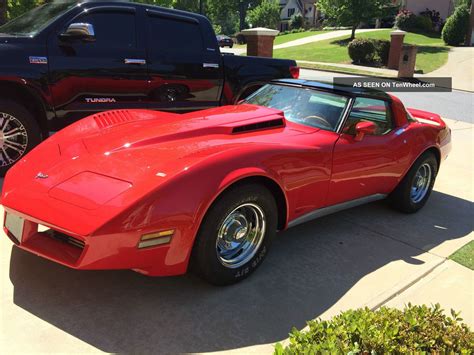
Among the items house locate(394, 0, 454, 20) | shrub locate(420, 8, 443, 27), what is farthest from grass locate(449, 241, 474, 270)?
house locate(394, 0, 454, 20)

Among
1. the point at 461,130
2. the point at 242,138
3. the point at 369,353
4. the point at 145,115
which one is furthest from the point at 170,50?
the point at 461,130

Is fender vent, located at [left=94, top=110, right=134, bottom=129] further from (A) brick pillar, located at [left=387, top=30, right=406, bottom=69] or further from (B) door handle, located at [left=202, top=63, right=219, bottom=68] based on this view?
(A) brick pillar, located at [left=387, top=30, right=406, bottom=69]

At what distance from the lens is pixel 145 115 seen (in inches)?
163

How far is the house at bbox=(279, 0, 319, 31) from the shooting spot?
80.0 m

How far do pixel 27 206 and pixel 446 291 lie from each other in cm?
302

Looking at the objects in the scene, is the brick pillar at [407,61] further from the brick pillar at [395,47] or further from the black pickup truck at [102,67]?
the black pickup truck at [102,67]

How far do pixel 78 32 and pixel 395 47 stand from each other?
2224 cm

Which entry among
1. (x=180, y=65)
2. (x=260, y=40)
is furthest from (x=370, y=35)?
(x=180, y=65)

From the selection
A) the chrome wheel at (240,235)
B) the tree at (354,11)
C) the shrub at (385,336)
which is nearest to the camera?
the shrub at (385,336)

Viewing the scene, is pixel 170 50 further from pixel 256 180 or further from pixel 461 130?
pixel 461 130

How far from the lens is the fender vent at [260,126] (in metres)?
3.56

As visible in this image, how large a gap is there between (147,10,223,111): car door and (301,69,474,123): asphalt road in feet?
25.3

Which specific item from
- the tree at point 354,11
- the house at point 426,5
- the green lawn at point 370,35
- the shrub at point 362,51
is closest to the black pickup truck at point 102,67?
the green lawn at point 370,35

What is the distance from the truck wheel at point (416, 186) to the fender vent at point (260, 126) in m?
1.74
